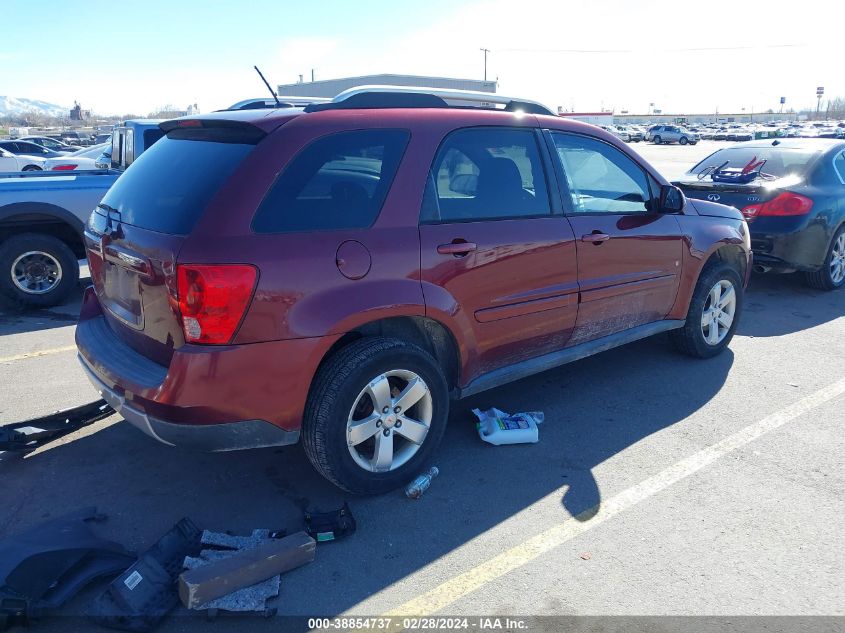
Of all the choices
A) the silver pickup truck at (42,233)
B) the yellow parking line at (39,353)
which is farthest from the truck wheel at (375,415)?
the silver pickup truck at (42,233)

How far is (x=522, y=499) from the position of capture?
11.4 ft

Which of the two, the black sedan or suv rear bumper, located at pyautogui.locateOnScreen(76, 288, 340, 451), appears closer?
suv rear bumper, located at pyautogui.locateOnScreen(76, 288, 340, 451)

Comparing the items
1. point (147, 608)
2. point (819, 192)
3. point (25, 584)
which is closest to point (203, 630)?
point (147, 608)

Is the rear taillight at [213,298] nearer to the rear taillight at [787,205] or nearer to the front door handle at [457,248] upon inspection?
the front door handle at [457,248]

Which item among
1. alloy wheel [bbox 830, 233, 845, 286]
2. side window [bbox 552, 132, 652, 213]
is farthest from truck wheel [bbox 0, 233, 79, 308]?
alloy wheel [bbox 830, 233, 845, 286]

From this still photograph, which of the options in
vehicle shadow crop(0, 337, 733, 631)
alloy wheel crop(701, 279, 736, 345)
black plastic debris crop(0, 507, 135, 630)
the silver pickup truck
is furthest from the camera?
the silver pickup truck

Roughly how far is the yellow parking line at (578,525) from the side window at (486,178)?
1621 mm

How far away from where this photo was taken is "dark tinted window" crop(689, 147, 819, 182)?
7.53 meters

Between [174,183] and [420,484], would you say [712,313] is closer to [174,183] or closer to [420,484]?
[420,484]

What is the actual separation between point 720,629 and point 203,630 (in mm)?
1959

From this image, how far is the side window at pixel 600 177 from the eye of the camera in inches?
166

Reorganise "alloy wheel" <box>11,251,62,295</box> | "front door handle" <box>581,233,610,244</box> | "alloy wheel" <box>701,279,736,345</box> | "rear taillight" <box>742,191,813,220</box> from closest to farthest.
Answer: "front door handle" <box>581,233,610,244</box> < "alloy wheel" <box>701,279,736,345</box> < "alloy wheel" <box>11,251,62,295</box> < "rear taillight" <box>742,191,813,220</box>

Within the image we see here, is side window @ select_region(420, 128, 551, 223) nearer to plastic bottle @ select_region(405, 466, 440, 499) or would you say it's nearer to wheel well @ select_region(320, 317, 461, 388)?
wheel well @ select_region(320, 317, 461, 388)

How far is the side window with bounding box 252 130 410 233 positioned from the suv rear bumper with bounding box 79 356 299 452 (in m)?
0.87
